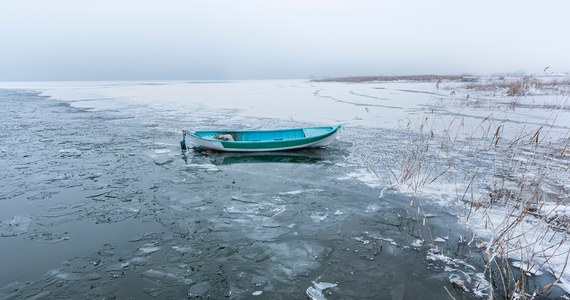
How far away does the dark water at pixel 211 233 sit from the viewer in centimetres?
440

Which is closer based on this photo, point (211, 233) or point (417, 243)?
point (417, 243)

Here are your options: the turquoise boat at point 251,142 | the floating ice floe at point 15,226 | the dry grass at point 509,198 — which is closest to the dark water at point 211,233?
the floating ice floe at point 15,226

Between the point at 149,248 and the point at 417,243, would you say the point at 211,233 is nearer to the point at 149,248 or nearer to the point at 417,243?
the point at 149,248

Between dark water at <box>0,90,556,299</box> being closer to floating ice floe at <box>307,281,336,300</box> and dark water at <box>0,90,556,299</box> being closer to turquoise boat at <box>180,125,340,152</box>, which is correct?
floating ice floe at <box>307,281,336,300</box>

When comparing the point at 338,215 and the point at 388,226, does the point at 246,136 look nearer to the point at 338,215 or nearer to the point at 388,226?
the point at 338,215

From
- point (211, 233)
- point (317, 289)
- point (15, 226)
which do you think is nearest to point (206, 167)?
point (211, 233)

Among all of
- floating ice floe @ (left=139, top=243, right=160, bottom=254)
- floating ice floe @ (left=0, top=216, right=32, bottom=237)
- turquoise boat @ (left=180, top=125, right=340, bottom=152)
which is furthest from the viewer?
turquoise boat @ (left=180, top=125, right=340, bottom=152)

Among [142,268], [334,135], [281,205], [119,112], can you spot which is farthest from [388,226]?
[119,112]

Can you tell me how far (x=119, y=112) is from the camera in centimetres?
Answer: 2269

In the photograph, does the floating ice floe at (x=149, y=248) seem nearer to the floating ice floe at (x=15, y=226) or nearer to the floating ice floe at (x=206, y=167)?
the floating ice floe at (x=15, y=226)

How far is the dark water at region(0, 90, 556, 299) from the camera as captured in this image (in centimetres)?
440

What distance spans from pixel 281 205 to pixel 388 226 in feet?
7.45

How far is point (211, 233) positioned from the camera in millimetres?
5812

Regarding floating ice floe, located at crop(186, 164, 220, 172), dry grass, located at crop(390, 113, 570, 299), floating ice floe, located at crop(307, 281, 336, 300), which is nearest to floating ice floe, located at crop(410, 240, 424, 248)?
dry grass, located at crop(390, 113, 570, 299)
